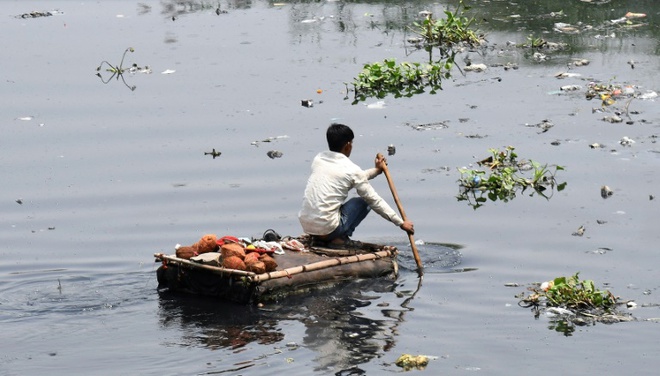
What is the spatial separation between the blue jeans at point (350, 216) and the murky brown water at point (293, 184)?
0.55 m

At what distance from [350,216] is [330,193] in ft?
1.05

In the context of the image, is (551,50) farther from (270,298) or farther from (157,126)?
(270,298)

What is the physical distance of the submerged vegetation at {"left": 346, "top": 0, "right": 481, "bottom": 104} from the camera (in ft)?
49.3

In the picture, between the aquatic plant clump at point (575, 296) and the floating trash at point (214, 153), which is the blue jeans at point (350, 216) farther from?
the floating trash at point (214, 153)

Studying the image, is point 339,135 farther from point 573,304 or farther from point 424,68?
point 424,68

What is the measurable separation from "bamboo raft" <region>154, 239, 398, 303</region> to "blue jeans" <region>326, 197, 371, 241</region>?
8.2 inches

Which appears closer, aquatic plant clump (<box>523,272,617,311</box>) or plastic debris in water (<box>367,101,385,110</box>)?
aquatic plant clump (<box>523,272,617,311</box>)

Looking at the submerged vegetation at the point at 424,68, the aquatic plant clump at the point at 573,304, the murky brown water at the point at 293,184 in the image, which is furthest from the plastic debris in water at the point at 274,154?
the aquatic plant clump at the point at 573,304

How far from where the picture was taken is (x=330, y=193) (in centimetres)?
1046

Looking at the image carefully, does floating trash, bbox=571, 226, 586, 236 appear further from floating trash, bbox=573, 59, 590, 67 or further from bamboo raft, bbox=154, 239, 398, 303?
floating trash, bbox=573, 59, 590, 67

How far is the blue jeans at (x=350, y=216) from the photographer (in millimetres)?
10586

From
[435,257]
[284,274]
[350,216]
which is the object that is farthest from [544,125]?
[284,274]

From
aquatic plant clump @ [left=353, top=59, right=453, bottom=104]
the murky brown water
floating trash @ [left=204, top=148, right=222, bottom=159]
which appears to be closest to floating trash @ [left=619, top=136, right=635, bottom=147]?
the murky brown water

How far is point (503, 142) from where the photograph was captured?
43.1 ft
